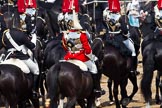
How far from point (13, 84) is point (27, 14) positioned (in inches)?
139

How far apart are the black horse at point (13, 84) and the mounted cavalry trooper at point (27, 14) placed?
137 centimetres

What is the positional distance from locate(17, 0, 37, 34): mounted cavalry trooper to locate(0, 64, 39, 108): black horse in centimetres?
137

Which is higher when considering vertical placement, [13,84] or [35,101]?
[13,84]

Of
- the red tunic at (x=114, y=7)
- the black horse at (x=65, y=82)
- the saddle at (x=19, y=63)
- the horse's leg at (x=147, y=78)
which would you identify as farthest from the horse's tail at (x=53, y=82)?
the red tunic at (x=114, y=7)

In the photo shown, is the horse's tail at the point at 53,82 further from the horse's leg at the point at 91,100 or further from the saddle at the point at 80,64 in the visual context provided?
the horse's leg at the point at 91,100

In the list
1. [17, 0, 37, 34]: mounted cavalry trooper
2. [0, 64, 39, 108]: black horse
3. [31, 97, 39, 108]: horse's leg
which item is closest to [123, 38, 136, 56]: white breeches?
[17, 0, 37, 34]: mounted cavalry trooper

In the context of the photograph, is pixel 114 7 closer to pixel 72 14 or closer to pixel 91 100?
pixel 72 14

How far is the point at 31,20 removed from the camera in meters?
15.4

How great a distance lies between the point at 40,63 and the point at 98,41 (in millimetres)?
2275

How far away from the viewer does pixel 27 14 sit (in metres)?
15.2

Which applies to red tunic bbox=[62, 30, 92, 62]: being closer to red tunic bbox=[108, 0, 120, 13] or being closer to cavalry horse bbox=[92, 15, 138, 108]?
cavalry horse bbox=[92, 15, 138, 108]

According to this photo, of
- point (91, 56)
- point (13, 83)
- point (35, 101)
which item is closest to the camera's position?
point (13, 83)

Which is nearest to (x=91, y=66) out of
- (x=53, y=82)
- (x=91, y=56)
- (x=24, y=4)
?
(x=91, y=56)

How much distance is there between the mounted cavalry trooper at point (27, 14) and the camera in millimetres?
13828
